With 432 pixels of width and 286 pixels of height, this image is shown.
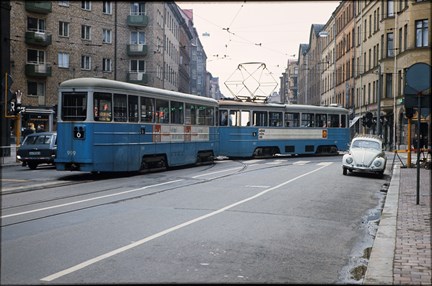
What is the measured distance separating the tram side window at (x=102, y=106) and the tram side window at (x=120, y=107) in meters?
0.29

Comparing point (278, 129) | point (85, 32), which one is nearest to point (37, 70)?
point (85, 32)

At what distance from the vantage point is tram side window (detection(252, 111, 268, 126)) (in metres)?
31.7

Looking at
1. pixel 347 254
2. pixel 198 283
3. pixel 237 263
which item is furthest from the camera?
pixel 347 254

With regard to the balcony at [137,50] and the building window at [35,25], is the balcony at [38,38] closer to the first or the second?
the building window at [35,25]

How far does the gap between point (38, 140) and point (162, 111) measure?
6380 mm

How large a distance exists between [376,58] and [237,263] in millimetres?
41991

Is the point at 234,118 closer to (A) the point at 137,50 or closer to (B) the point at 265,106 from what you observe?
(B) the point at 265,106

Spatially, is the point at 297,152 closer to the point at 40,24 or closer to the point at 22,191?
the point at 22,191

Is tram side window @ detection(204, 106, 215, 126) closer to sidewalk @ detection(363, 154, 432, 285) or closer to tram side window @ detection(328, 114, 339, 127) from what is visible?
tram side window @ detection(328, 114, 339, 127)

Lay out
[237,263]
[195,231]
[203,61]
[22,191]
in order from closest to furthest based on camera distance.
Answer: [237,263] < [195,231] < [22,191] < [203,61]

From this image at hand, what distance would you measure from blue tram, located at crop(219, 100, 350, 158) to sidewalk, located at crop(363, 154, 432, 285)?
17.5 metres

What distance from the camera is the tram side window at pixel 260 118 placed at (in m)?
31.7

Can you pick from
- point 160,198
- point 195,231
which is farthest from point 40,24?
point 195,231

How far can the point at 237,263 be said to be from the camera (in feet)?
21.9
